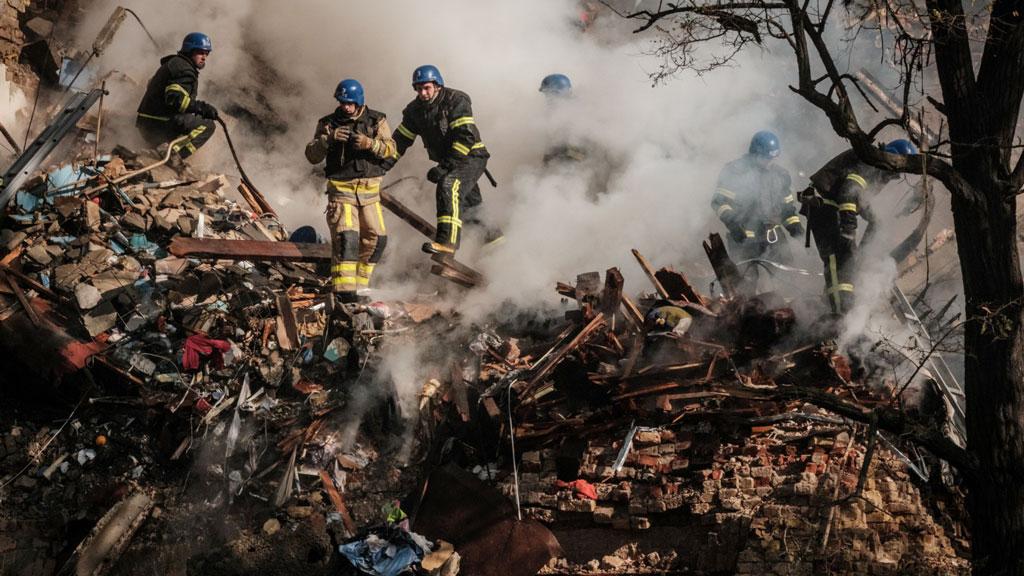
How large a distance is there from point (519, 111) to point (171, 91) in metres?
4.18

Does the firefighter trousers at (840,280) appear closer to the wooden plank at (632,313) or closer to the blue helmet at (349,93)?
the wooden plank at (632,313)

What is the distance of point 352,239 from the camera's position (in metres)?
7.46

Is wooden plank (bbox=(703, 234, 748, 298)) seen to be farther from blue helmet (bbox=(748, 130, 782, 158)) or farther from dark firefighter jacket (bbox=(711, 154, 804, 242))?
blue helmet (bbox=(748, 130, 782, 158))

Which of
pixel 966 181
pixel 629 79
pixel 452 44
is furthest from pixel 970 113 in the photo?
pixel 452 44

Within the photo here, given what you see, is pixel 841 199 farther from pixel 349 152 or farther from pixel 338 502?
pixel 338 502

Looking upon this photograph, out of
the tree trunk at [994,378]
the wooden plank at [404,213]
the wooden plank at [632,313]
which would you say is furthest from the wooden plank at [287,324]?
the tree trunk at [994,378]

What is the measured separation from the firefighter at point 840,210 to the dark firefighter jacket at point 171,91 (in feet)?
20.4

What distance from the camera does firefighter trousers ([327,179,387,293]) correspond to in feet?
24.4

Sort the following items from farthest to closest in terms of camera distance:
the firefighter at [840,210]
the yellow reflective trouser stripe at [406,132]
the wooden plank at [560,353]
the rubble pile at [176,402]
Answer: the yellow reflective trouser stripe at [406,132], the firefighter at [840,210], the wooden plank at [560,353], the rubble pile at [176,402]

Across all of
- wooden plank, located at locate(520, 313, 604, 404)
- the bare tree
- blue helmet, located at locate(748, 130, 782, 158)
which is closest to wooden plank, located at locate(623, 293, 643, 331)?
wooden plank, located at locate(520, 313, 604, 404)

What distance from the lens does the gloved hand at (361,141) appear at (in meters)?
7.37

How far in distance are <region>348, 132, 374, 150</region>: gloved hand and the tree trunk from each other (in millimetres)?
4728

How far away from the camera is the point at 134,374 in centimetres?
669

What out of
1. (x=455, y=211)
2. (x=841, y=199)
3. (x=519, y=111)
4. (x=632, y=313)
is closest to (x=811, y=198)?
(x=841, y=199)
